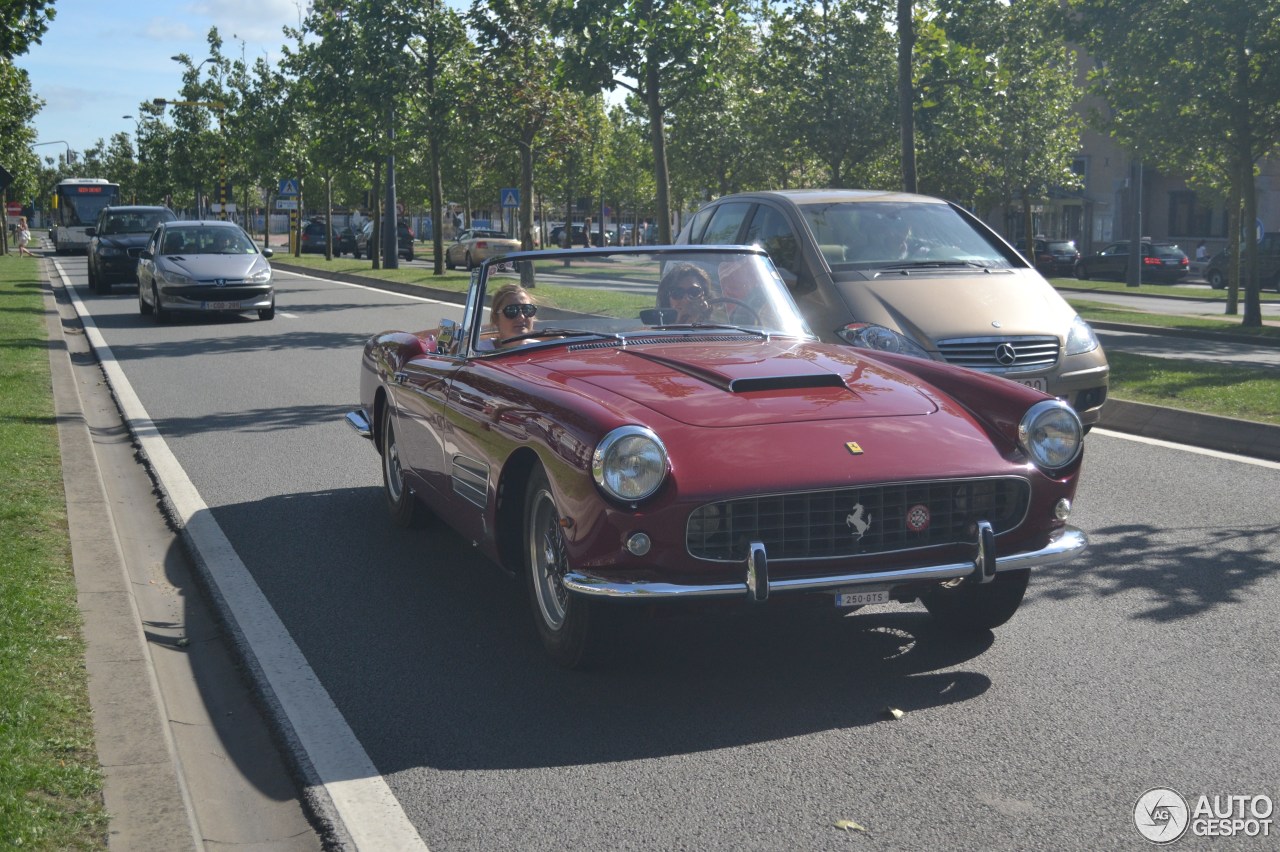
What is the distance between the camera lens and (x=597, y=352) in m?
5.73

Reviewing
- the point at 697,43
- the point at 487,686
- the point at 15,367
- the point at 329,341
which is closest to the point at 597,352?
the point at 487,686

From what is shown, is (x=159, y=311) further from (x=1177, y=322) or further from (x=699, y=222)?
(x=1177, y=322)

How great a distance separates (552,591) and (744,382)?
101cm

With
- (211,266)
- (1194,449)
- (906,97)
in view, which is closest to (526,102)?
(211,266)

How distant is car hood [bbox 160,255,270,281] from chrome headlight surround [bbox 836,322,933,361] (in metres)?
14.2

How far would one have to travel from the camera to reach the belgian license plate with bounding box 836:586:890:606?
4.46 metres

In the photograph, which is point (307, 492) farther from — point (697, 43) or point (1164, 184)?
point (1164, 184)

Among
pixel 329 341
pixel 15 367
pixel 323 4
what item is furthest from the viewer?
pixel 323 4

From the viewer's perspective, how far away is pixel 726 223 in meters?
11.5

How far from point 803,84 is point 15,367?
92.5 feet

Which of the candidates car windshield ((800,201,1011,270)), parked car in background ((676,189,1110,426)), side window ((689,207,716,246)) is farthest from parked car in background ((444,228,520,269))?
car windshield ((800,201,1011,270))

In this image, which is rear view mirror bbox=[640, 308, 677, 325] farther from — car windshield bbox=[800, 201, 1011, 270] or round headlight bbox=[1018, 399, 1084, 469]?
car windshield bbox=[800, 201, 1011, 270]

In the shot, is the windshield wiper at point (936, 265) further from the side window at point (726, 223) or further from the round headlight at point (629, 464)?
the round headlight at point (629, 464)

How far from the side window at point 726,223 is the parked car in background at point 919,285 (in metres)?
0.01
